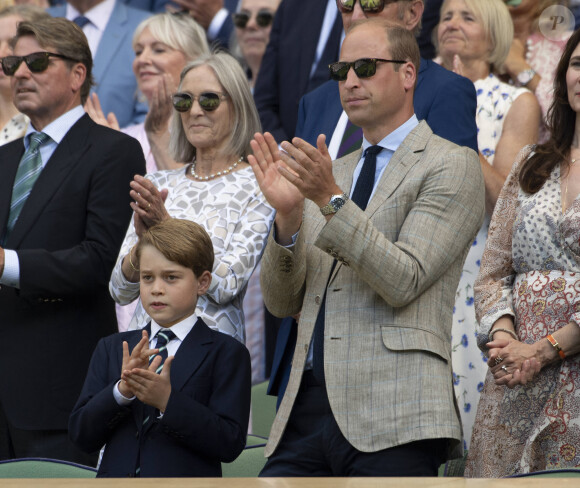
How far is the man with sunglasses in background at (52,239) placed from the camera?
14.4ft

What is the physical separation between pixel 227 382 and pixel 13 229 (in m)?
1.47

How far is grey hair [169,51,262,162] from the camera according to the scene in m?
4.70

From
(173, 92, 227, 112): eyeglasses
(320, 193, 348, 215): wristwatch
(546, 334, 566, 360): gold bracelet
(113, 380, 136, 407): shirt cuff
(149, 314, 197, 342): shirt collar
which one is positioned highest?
(320, 193, 348, 215): wristwatch

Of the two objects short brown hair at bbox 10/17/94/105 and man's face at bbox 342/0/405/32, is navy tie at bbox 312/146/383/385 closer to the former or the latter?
man's face at bbox 342/0/405/32

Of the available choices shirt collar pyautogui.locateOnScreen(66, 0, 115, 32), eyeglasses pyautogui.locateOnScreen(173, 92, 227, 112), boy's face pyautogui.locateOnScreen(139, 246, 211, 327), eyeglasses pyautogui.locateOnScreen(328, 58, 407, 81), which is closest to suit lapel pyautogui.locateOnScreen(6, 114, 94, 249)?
eyeglasses pyautogui.locateOnScreen(173, 92, 227, 112)

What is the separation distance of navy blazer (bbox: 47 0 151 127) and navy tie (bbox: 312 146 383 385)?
323cm

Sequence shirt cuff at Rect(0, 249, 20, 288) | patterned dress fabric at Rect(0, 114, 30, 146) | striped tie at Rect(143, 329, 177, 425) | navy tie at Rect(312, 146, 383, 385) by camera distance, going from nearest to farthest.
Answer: navy tie at Rect(312, 146, 383, 385)
striped tie at Rect(143, 329, 177, 425)
shirt cuff at Rect(0, 249, 20, 288)
patterned dress fabric at Rect(0, 114, 30, 146)

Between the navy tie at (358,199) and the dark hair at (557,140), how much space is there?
0.70m

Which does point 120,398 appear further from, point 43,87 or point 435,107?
point 43,87

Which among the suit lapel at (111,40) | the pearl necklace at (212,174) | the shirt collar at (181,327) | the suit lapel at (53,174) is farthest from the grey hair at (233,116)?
the suit lapel at (111,40)

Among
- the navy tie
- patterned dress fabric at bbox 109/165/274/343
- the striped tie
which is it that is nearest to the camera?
the navy tie

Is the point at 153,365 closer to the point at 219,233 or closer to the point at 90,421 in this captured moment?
the point at 90,421

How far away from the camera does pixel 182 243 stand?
3785 mm

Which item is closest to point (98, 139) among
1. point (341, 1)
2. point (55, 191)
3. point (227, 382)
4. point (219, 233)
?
point (55, 191)
